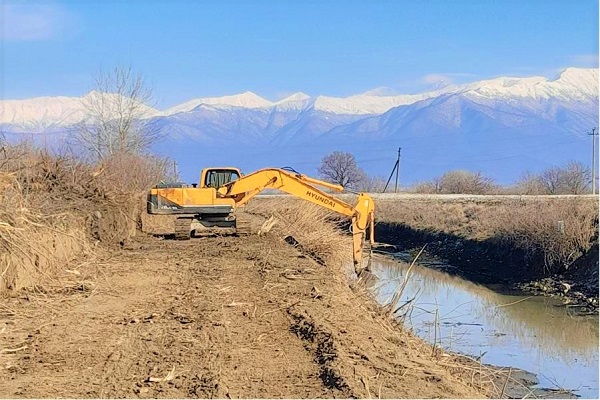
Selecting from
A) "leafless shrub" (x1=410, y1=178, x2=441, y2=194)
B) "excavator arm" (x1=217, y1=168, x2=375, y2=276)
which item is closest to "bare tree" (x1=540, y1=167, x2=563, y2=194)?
"leafless shrub" (x1=410, y1=178, x2=441, y2=194)

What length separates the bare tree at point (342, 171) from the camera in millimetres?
75625

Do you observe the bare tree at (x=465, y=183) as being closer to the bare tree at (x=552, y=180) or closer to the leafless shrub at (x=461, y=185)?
the leafless shrub at (x=461, y=185)

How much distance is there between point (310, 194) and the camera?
16.9m

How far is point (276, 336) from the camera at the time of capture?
8.54m

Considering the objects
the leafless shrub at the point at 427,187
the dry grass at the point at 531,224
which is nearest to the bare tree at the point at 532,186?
the leafless shrub at the point at 427,187

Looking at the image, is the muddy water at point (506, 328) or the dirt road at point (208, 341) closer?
the dirt road at point (208, 341)

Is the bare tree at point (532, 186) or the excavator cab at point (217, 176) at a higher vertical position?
the excavator cab at point (217, 176)

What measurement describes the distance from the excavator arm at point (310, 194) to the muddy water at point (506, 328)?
1033mm

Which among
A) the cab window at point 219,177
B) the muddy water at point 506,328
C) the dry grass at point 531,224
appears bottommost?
the muddy water at point 506,328

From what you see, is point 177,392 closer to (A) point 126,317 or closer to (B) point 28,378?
(B) point 28,378

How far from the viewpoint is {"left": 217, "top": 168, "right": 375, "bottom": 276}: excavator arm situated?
15531mm

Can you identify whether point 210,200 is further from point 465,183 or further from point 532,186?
point 465,183

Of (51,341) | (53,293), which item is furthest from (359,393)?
(53,293)

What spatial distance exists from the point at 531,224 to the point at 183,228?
46.2ft
